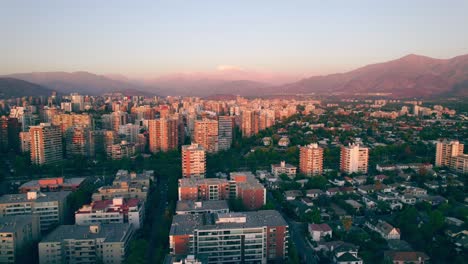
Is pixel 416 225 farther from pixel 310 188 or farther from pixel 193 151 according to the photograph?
pixel 193 151

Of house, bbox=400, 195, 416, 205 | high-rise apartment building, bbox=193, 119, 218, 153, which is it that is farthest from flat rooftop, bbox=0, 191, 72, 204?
house, bbox=400, 195, 416, 205

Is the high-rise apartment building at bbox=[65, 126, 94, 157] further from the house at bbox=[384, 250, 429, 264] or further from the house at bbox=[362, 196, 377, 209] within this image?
the house at bbox=[384, 250, 429, 264]

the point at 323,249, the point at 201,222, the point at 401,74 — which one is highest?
the point at 401,74

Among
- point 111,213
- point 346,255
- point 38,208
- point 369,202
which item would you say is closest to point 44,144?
point 38,208

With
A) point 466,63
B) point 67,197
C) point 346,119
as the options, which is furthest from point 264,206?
→ point 466,63

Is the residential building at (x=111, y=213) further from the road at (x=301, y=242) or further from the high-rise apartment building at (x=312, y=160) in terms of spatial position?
the high-rise apartment building at (x=312, y=160)

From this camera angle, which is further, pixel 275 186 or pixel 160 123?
pixel 160 123

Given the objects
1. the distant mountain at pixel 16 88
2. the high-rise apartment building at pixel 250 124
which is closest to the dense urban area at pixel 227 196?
the high-rise apartment building at pixel 250 124
